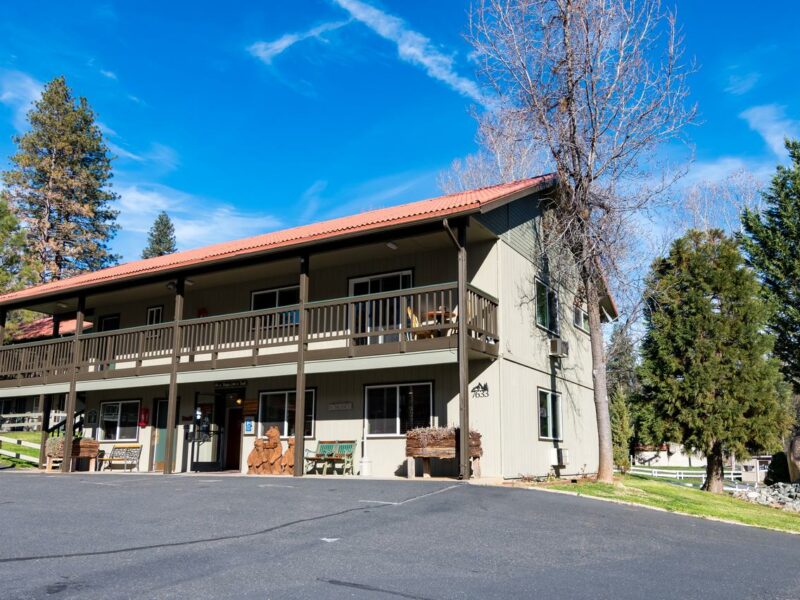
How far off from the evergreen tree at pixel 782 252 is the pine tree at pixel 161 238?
4845cm

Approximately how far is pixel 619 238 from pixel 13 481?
16181mm

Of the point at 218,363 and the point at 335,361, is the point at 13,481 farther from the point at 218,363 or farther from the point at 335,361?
the point at 335,361

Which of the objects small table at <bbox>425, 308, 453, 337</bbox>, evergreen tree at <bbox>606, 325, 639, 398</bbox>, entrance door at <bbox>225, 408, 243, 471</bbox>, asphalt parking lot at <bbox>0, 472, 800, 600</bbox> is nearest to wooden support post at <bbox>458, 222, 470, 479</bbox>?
small table at <bbox>425, 308, 453, 337</bbox>

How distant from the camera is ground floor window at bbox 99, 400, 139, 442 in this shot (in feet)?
71.3

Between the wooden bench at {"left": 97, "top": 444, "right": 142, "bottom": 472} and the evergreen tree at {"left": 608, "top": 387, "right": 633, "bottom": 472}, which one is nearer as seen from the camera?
the wooden bench at {"left": 97, "top": 444, "right": 142, "bottom": 472}

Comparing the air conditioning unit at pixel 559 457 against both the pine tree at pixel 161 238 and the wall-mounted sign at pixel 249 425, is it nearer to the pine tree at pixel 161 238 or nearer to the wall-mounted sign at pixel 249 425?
the wall-mounted sign at pixel 249 425

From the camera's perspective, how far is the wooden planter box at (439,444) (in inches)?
556

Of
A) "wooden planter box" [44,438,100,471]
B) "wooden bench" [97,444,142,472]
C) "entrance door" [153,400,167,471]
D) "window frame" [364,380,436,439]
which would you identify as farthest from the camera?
"entrance door" [153,400,167,471]

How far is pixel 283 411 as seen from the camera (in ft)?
60.5

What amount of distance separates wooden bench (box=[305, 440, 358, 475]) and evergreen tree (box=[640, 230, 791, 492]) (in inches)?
394

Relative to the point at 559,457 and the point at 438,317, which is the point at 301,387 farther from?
the point at 559,457

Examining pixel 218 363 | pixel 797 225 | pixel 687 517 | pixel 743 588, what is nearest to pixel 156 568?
pixel 743 588

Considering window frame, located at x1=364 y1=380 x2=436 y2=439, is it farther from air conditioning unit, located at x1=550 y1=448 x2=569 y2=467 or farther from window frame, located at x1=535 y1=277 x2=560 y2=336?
air conditioning unit, located at x1=550 y1=448 x2=569 y2=467

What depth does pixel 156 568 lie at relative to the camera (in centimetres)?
631
